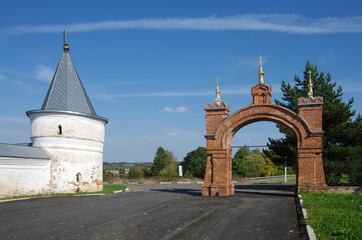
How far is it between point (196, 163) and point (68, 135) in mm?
31638

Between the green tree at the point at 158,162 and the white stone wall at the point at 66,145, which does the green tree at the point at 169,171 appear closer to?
the green tree at the point at 158,162

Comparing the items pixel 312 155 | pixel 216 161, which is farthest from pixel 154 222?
pixel 312 155

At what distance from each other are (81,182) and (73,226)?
11.9 meters

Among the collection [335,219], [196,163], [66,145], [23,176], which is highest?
[66,145]

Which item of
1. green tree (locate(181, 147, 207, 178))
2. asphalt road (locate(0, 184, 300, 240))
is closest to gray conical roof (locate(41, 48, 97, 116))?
asphalt road (locate(0, 184, 300, 240))

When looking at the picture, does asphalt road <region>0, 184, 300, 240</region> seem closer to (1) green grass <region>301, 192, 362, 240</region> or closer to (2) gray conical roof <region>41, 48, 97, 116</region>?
(1) green grass <region>301, 192, 362, 240</region>

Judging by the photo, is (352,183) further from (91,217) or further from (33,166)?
(33,166)

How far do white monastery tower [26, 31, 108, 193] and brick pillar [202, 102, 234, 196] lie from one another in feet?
25.2

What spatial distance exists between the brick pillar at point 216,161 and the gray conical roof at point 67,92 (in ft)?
26.8

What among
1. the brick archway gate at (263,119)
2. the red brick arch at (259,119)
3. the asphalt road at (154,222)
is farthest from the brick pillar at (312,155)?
the asphalt road at (154,222)

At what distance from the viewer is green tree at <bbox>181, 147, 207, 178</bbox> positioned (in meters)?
49.9

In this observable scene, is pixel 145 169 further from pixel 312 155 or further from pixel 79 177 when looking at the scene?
pixel 312 155

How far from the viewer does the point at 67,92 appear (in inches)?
851

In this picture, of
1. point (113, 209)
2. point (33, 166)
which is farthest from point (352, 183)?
point (33, 166)
